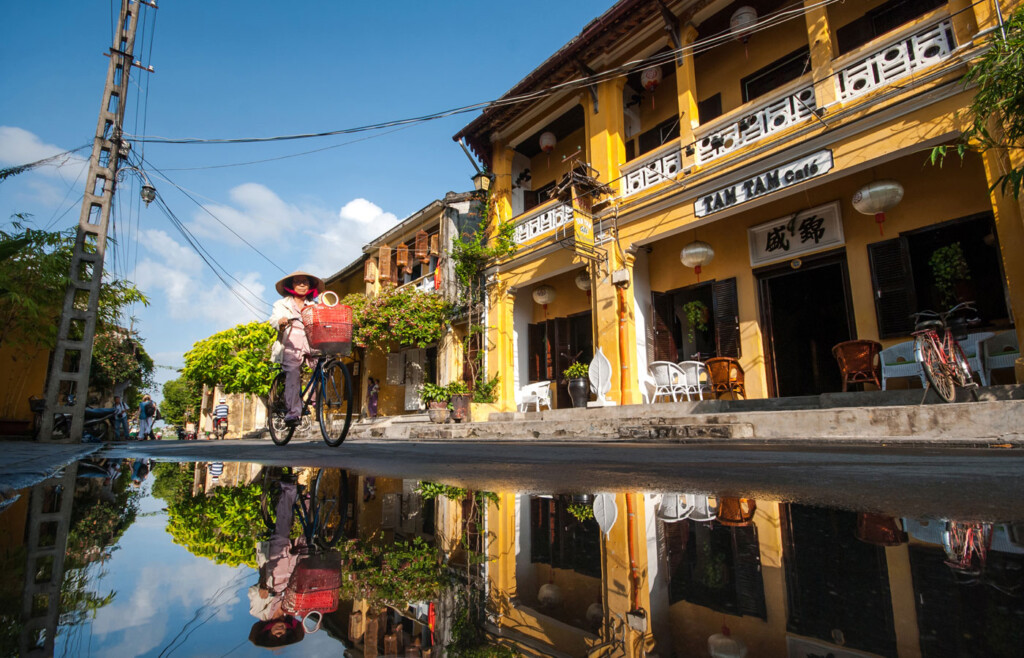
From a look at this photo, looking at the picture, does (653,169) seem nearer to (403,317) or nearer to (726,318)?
(726,318)

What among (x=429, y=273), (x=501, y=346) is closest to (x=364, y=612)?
(x=501, y=346)

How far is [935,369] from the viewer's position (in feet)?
18.0

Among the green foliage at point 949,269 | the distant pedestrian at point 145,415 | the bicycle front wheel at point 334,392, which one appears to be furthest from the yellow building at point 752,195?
the distant pedestrian at point 145,415

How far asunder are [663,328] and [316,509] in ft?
29.8

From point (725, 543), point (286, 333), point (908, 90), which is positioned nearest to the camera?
point (725, 543)

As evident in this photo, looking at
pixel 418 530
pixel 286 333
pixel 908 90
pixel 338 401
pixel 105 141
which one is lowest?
pixel 418 530

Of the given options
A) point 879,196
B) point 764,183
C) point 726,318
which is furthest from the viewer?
point 726,318

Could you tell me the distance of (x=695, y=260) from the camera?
9273 mm

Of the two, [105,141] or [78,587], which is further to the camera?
[105,141]

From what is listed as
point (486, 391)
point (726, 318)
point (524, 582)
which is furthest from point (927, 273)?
point (524, 582)

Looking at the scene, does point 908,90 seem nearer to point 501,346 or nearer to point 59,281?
point 501,346

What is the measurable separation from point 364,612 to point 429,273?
16.5 m

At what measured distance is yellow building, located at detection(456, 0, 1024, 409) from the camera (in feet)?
22.4

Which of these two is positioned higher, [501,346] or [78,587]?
[501,346]
